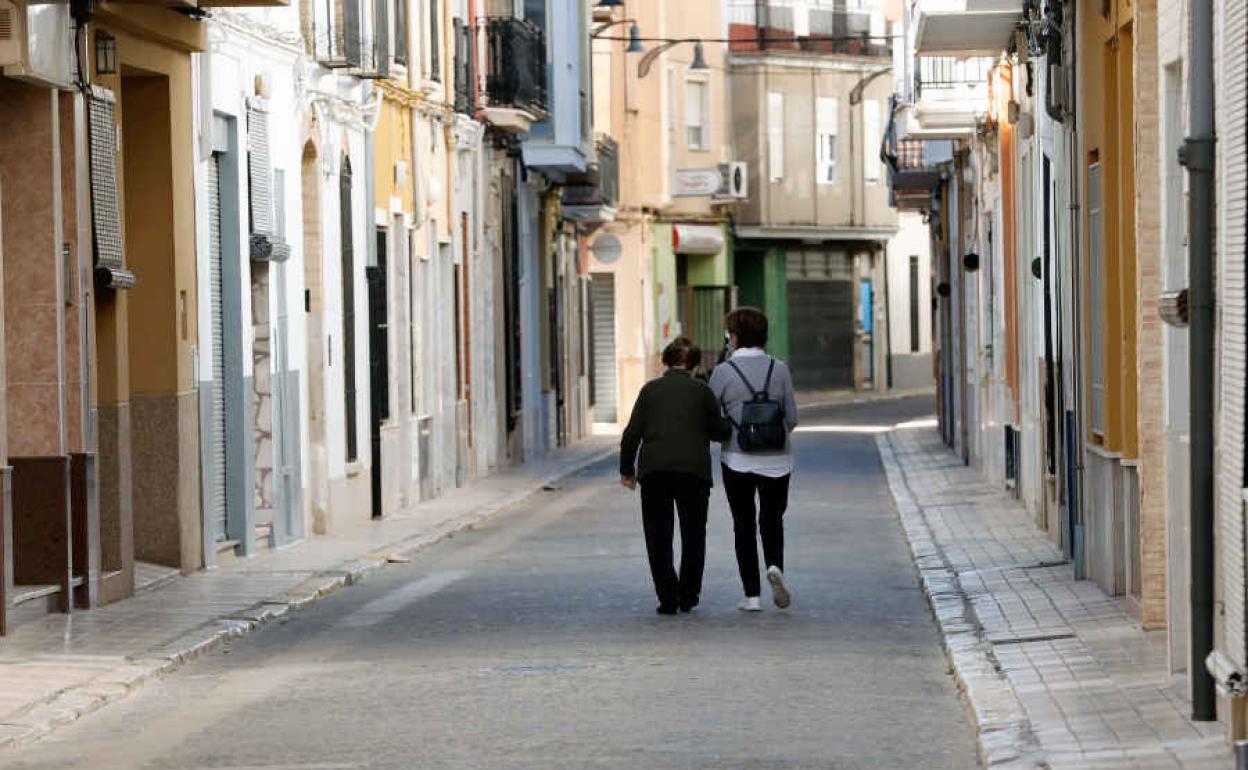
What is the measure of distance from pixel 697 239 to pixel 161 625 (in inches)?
1950

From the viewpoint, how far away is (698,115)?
67.5m

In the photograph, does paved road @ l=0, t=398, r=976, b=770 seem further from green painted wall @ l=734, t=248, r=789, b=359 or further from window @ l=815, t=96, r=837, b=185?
window @ l=815, t=96, r=837, b=185

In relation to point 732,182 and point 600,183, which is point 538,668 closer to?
point 600,183

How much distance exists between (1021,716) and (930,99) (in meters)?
21.3

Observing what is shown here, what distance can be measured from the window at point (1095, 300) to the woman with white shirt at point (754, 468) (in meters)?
2.06

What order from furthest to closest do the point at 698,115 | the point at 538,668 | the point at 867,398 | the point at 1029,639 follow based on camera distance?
the point at 867,398, the point at 698,115, the point at 1029,639, the point at 538,668

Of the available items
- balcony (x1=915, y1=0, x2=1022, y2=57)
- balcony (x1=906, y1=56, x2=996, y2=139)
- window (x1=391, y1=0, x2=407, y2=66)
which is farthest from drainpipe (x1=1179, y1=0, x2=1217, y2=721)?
balcony (x1=906, y1=56, x2=996, y2=139)

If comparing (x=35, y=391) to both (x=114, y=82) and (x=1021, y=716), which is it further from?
(x=1021, y=716)

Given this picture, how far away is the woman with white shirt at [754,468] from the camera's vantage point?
1645cm

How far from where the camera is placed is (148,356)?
784 inches

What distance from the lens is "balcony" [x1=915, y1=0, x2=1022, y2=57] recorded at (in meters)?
23.8

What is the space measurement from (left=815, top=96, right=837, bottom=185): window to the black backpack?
55422 mm

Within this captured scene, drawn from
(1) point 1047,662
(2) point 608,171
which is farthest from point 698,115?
A: (1) point 1047,662

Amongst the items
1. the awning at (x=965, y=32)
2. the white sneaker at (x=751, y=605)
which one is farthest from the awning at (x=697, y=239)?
the white sneaker at (x=751, y=605)
